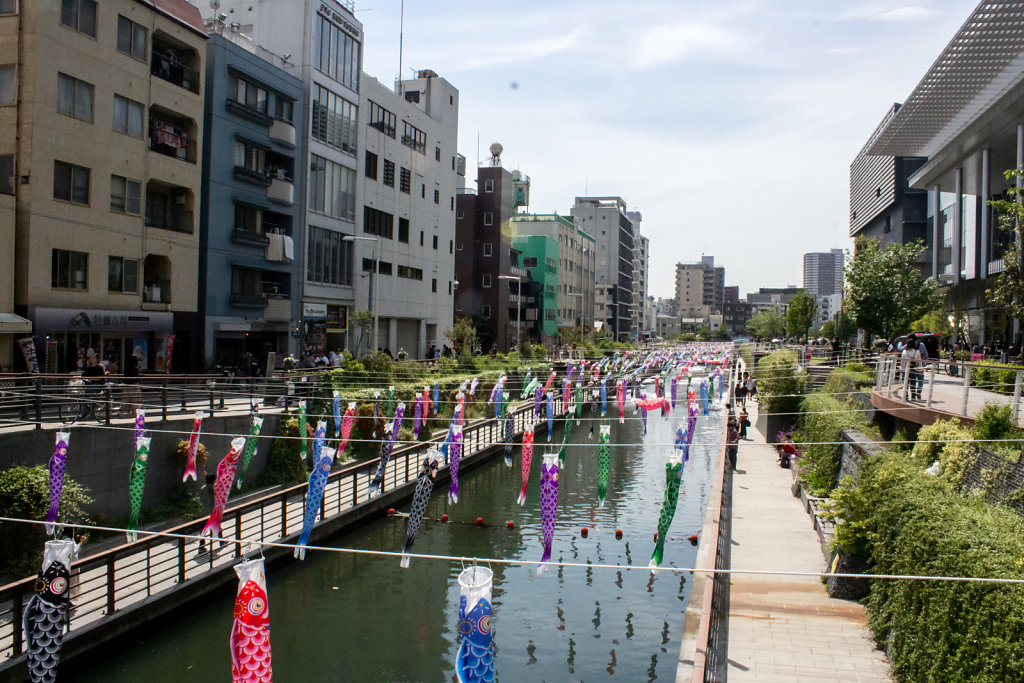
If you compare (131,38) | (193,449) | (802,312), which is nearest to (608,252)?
(802,312)

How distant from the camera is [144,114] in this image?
2667 centimetres

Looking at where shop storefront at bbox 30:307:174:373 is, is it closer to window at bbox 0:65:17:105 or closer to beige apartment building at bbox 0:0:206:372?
beige apartment building at bbox 0:0:206:372

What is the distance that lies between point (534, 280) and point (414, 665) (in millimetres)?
69148

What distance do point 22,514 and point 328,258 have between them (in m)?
27.3

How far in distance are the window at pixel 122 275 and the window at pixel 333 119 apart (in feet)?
46.0

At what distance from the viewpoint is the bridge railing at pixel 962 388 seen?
1442 cm

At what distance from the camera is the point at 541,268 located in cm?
8206

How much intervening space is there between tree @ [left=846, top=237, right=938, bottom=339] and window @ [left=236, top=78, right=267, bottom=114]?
91.3 feet

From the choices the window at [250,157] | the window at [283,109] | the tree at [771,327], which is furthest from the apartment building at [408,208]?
the tree at [771,327]

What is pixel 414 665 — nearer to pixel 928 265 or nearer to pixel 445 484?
pixel 445 484

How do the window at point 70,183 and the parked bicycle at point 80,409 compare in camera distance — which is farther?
the window at point 70,183

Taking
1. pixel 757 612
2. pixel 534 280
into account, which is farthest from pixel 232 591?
pixel 534 280

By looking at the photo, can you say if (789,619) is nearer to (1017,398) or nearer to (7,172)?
(1017,398)

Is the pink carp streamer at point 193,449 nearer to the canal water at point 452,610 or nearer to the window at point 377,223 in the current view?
the canal water at point 452,610
